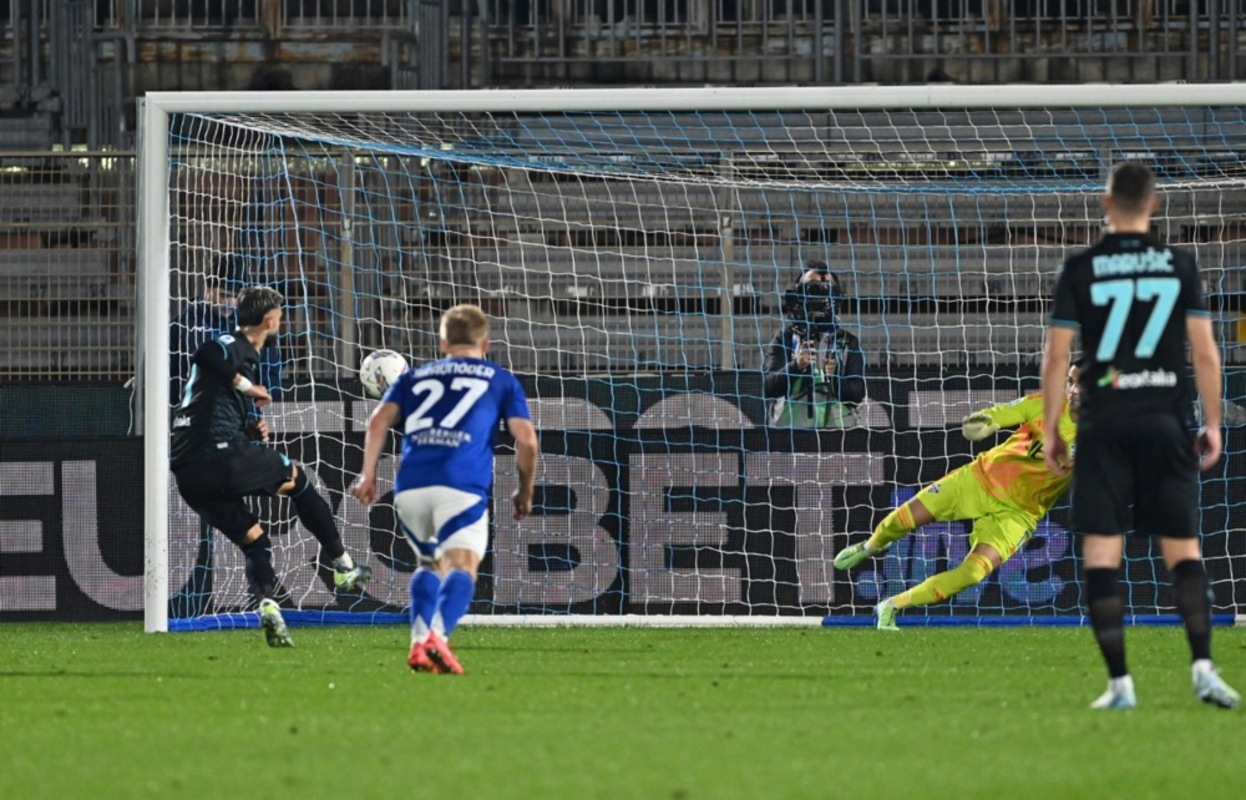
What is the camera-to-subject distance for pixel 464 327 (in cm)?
779

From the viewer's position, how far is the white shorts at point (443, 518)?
770 cm

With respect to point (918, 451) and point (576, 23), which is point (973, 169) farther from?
point (576, 23)

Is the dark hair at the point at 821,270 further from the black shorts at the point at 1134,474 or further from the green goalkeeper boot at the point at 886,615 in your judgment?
the black shorts at the point at 1134,474

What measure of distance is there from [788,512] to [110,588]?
4028 millimetres

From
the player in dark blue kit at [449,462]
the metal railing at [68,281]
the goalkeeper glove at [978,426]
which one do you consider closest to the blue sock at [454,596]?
the player in dark blue kit at [449,462]

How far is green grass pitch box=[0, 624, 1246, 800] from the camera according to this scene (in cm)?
474

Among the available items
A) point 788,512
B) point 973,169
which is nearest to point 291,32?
point 973,169

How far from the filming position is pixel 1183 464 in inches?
245

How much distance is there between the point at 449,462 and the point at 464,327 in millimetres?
524

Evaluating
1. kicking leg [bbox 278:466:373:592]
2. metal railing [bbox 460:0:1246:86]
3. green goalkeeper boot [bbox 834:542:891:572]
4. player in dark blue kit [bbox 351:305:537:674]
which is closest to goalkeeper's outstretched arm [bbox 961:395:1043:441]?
green goalkeeper boot [bbox 834:542:891:572]

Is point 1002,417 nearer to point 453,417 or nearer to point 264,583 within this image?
point 453,417

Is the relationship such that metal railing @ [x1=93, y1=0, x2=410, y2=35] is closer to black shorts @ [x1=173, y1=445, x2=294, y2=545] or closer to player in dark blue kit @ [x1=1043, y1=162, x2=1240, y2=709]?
black shorts @ [x1=173, y1=445, x2=294, y2=545]

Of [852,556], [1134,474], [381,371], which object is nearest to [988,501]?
[852,556]

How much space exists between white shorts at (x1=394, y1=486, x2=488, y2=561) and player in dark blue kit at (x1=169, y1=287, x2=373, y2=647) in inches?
95.6
